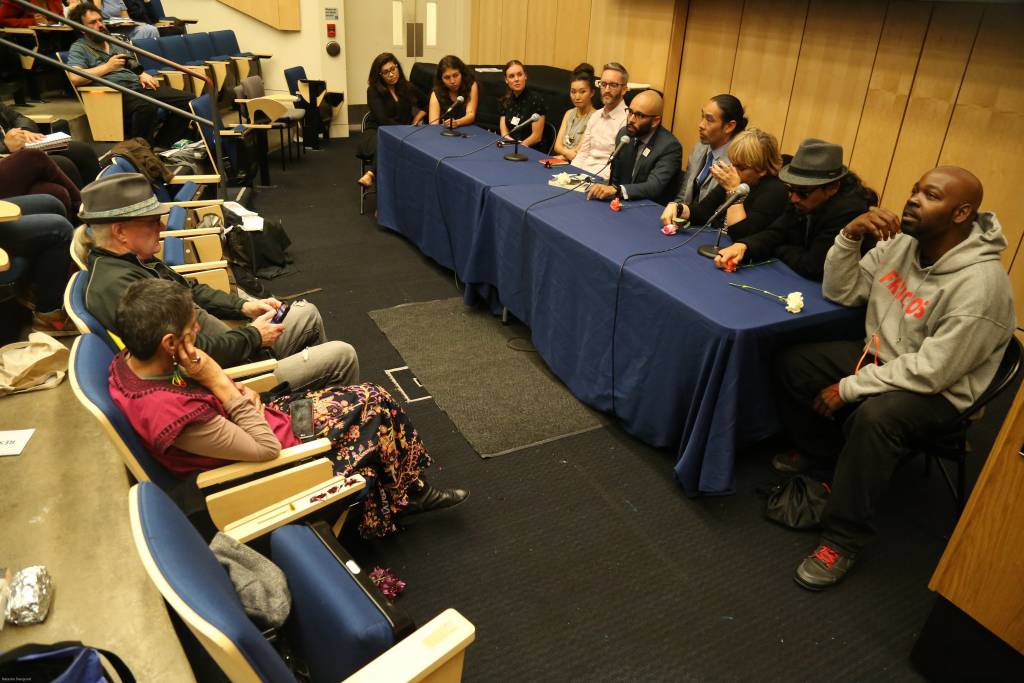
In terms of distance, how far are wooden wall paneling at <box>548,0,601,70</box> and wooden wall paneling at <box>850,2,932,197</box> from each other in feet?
8.41

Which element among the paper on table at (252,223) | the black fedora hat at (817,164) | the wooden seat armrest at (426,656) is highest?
the black fedora hat at (817,164)

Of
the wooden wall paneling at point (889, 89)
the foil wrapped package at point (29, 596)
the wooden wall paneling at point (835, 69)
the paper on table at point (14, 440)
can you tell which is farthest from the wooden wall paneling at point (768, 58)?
the foil wrapped package at point (29, 596)

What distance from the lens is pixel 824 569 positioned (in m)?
2.00

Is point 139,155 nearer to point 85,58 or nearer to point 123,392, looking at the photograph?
point 85,58

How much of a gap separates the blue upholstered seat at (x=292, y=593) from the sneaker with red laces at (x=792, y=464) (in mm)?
1763

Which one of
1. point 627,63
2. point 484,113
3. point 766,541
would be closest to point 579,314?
point 766,541

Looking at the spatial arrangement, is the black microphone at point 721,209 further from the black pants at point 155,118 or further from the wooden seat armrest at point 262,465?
the black pants at point 155,118

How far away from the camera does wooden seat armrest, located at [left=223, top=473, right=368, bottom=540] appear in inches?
55.7

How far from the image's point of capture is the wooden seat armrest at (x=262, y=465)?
1.55 metres

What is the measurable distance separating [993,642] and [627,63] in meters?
4.69

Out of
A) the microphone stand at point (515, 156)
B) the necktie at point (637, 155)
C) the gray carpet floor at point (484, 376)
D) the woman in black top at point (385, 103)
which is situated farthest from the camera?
the woman in black top at point (385, 103)

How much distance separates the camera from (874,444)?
192cm

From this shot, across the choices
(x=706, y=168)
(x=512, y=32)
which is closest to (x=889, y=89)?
(x=706, y=168)

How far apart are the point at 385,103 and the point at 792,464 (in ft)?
13.7
